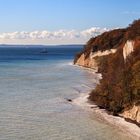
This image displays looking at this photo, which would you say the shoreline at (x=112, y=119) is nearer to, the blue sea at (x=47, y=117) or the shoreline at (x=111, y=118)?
the shoreline at (x=111, y=118)

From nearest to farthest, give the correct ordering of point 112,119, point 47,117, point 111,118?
1. point 112,119
2. point 111,118
3. point 47,117

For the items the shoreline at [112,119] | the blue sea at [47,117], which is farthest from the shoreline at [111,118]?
the blue sea at [47,117]

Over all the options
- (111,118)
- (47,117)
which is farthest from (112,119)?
(47,117)

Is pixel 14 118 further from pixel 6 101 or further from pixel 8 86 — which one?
pixel 8 86

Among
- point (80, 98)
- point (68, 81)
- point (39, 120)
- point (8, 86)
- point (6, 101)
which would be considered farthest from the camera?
point (68, 81)

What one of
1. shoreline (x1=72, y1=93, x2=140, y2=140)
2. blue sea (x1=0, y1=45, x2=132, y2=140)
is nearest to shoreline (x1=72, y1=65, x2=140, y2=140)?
shoreline (x1=72, y1=93, x2=140, y2=140)

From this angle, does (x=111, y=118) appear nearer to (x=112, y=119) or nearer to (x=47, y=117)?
(x=112, y=119)

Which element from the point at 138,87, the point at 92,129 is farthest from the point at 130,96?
the point at 92,129

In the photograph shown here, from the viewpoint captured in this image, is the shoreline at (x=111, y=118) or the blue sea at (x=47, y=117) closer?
the blue sea at (x=47, y=117)

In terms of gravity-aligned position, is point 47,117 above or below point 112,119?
A: below
